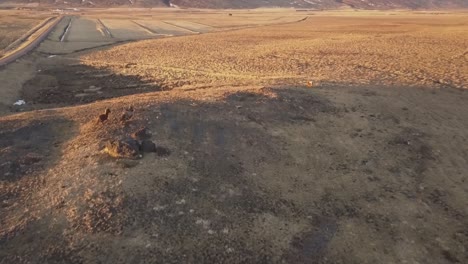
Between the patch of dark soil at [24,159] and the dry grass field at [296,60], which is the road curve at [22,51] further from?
the patch of dark soil at [24,159]

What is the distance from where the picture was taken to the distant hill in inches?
4666

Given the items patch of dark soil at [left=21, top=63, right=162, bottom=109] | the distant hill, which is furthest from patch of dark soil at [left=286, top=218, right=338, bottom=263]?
the distant hill

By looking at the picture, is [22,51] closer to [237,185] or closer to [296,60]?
[296,60]

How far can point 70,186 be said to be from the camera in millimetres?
8984

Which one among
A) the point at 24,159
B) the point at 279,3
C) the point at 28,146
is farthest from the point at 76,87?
the point at 279,3

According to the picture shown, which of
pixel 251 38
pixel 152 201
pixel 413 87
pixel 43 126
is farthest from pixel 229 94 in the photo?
pixel 251 38

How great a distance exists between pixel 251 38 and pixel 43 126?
29.1 metres

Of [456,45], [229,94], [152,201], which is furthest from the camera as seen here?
[456,45]

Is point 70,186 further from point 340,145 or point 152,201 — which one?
point 340,145

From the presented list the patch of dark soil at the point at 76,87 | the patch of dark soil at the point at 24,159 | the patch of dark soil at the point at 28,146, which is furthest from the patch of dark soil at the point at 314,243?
the patch of dark soil at the point at 76,87

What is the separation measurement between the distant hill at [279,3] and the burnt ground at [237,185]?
112956 millimetres

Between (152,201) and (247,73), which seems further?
(247,73)

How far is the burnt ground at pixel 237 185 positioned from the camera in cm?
779

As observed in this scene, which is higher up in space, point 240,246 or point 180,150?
point 180,150
